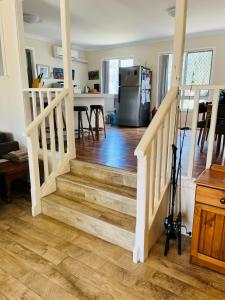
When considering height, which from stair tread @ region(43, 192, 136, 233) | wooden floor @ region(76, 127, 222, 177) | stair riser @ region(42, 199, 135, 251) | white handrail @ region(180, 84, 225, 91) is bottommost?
stair riser @ region(42, 199, 135, 251)

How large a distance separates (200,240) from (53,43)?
6579 mm

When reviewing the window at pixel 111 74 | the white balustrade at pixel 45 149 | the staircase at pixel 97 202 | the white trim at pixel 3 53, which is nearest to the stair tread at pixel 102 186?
the staircase at pixel 97 202

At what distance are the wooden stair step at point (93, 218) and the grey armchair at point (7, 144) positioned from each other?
113 cm

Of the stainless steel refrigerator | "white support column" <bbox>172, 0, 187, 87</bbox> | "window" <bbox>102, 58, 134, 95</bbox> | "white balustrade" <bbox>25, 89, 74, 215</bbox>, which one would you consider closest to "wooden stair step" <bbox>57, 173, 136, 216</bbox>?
"white balustrade" <bbox>25, 89, 74, 215</bbox>

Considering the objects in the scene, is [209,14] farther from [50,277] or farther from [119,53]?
[50,277]

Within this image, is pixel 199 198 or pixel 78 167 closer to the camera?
pixel 199 198

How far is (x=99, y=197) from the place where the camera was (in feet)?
8.17

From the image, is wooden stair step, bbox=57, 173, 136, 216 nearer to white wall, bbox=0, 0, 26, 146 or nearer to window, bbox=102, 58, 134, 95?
white wall, bbox=0, 0, 26, 146

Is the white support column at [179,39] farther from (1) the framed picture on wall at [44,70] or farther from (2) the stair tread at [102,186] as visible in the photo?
(1) the framed picture on wall at [44,70]

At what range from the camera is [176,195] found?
7.45ft

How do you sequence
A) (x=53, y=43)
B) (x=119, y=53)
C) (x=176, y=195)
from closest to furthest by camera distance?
1. (x=176, y=195)
2. (x=53, y=43)
3. (x=119, y=53)

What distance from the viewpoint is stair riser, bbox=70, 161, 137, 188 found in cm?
250

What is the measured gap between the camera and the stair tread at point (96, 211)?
2174mm

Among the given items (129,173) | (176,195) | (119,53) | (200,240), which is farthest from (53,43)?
(200,240)
